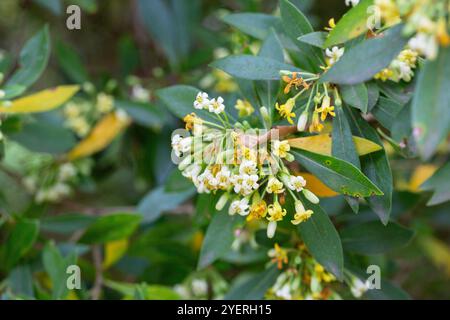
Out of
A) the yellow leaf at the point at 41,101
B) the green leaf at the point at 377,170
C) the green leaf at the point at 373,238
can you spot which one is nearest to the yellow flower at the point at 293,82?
the green leaf at the point at 377,170

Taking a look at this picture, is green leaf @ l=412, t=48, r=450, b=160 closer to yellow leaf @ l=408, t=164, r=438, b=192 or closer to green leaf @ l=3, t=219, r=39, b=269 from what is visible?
green leaf @ l=3, t=219, r=39, b=269

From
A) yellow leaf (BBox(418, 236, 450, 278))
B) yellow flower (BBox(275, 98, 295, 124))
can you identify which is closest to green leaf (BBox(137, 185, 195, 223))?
yellow flower (BBox(275, 98, 295, 124))

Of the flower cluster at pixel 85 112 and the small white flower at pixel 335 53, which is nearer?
the small white flower at pixel 335 53

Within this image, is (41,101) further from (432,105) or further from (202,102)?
(432,105)

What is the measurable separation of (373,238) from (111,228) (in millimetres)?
676

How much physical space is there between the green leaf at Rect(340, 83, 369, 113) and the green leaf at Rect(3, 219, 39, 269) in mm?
841

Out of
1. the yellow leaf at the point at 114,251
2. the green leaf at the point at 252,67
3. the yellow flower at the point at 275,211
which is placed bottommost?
the yellow leaf at the point at 114,251

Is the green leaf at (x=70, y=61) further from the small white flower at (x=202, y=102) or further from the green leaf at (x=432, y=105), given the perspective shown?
the green leaf at (x=432, y=105)

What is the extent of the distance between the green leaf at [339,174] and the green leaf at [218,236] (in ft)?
0.72

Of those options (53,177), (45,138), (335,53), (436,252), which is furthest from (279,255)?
(436,252)

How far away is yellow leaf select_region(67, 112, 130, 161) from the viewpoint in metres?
1.89

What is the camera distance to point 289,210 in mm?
1141

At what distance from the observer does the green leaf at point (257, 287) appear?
135 cm

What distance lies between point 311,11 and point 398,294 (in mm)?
1605
